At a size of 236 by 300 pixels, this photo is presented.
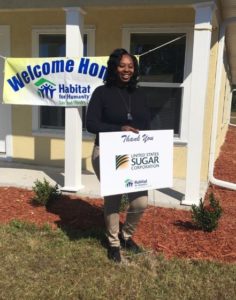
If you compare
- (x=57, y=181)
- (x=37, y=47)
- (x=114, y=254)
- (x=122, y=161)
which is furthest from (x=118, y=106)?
(x=37, y=47)

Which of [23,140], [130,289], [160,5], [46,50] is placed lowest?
[130,289]

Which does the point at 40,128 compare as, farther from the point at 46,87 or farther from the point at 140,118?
the point at 140,118

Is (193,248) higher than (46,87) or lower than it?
lower

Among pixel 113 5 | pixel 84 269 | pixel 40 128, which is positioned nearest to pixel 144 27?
pixel 113 5

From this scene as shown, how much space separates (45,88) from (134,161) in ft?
8.90

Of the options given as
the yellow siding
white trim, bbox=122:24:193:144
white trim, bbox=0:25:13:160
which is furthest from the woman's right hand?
white trim, bbox=0:25:13:160

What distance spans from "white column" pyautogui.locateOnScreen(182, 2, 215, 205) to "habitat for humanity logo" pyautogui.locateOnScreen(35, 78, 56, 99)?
6.71ft

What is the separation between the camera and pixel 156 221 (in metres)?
5.34

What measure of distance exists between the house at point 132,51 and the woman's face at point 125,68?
1825 mm

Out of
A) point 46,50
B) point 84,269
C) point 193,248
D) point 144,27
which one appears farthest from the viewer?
point 46,50

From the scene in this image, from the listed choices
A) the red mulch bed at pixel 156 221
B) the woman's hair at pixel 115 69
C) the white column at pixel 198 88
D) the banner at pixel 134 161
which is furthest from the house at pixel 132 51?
the woman's hair at pixel 115 69

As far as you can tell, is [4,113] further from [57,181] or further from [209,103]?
[209,103]

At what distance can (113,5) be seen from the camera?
5.84 meters

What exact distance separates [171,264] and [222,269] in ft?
1.64
